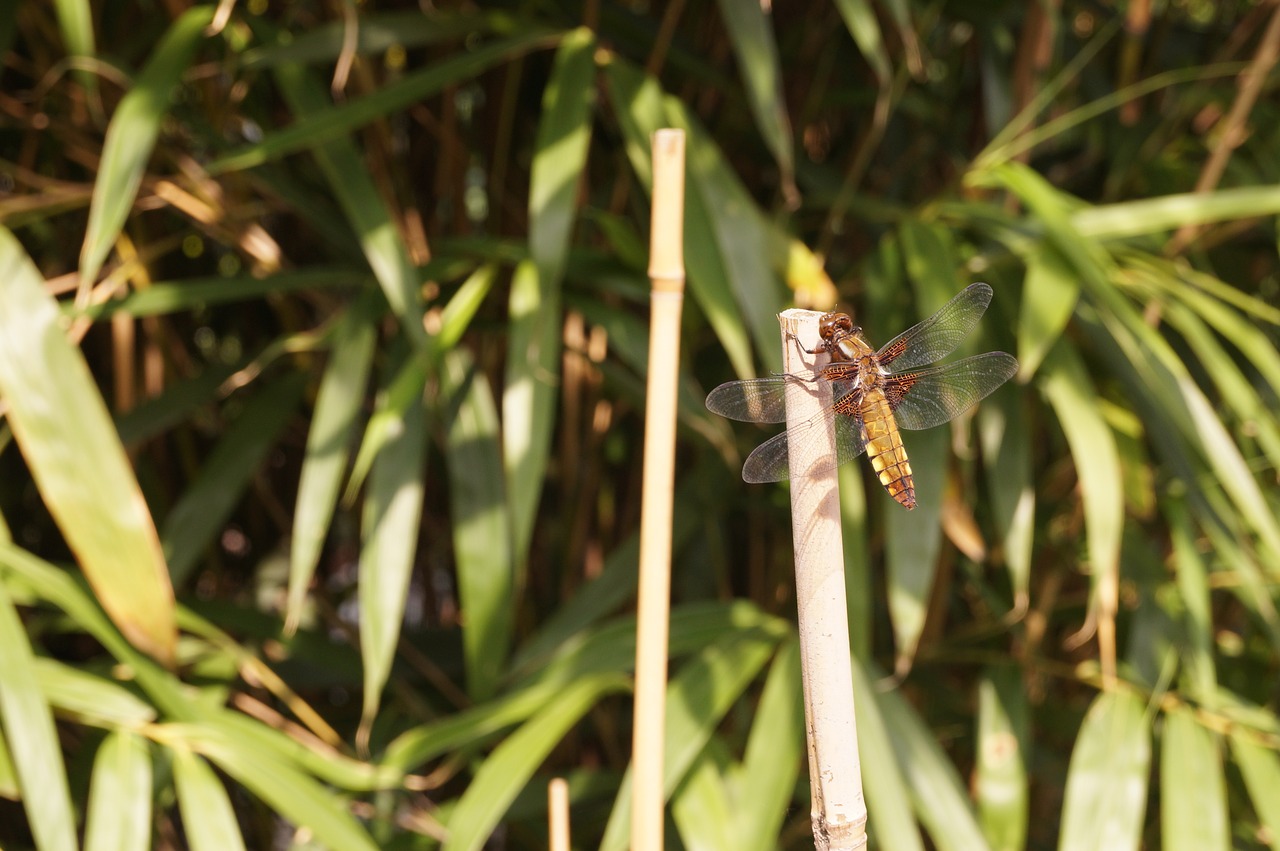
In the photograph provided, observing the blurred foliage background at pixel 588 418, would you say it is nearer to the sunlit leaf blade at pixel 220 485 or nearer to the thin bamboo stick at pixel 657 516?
the sunlit leaf blade at pixel 220 485

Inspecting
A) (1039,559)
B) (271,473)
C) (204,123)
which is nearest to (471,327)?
(204,123)

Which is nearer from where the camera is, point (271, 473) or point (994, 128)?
point (994, 128)

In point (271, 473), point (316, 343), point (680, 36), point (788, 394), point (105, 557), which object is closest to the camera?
point (788, 394)

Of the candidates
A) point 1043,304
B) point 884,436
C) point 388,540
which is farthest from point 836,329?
point 388,540

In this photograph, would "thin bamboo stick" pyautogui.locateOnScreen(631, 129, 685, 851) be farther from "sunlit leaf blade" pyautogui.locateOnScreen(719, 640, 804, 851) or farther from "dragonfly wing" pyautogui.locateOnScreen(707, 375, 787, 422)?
"sunlit leaf blade" pyautogui.locateOnScreen(719, 640, 804, 851)

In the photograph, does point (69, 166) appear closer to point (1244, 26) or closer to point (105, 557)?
point (105, 557)

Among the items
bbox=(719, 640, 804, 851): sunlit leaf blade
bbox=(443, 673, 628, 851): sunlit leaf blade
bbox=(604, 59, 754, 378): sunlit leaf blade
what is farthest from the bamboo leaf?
bbox=(604, 59, 754, 378): sunlit leaf blade

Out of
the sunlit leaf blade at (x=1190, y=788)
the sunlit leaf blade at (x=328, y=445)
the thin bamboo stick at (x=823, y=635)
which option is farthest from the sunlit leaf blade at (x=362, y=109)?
the sunlit leaf blade at (x=1190, y=788)
